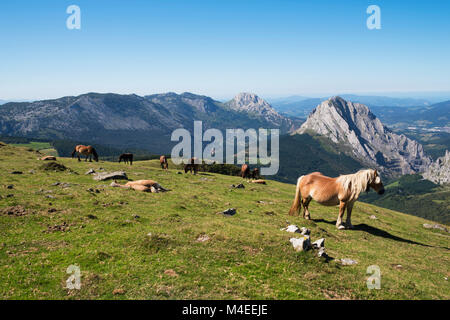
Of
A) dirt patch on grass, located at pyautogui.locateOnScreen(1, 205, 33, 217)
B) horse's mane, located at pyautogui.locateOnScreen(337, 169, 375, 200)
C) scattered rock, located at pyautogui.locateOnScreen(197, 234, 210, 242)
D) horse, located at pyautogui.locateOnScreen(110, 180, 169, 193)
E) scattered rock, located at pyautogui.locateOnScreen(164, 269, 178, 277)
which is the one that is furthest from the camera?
horse, located at pyautogui.locateOnScreen(110, 180, 169, 193)

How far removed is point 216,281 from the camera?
10.5m

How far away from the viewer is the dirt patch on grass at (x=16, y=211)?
647 inches

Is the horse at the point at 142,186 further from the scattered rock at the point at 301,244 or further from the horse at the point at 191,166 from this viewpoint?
the horse at the point at 191,166

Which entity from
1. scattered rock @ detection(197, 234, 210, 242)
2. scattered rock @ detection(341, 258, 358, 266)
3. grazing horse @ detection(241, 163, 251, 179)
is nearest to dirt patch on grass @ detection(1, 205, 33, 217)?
scattered rock @ detection(197, 234, 210, 242)

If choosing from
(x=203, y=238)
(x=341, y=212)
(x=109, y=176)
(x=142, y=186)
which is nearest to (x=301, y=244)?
(x=203, y=238)

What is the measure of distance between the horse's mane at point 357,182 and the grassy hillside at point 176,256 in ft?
10.8

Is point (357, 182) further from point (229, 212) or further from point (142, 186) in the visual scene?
point (142, 186)

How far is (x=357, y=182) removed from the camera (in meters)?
→ 19.8

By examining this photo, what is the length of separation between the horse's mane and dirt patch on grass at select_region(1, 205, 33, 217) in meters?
22.5

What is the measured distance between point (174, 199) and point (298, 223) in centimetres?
1157

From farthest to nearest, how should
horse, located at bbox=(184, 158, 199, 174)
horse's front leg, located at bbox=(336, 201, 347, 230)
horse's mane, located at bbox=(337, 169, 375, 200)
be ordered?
horse, located at bbox=(184, 158, 199, 174) < horse's front leg, located at bbox=(336, 201, 347, 230) < horse's mane, located at bbox=(337, 169, 375, 200)

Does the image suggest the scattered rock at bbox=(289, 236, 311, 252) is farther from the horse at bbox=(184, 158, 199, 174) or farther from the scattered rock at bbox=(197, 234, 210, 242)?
the horse at bbox=(184, 158, 199, 174)

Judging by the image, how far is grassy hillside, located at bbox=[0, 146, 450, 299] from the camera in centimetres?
1012

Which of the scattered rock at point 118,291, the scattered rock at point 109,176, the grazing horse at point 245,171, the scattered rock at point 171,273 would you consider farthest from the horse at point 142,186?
the grazing horse at point 245,171
